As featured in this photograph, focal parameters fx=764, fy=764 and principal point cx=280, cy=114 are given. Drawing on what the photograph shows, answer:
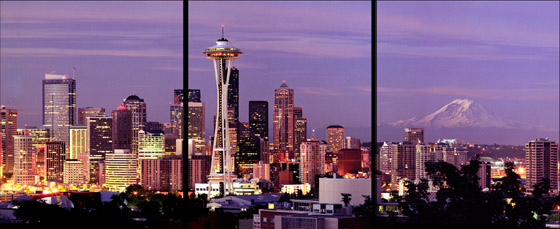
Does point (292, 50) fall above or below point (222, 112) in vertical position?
above

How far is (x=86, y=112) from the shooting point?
116 ft

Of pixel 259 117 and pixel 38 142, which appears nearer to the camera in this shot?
pixel 38 142

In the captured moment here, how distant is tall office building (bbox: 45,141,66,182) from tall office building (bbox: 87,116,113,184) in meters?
1.37

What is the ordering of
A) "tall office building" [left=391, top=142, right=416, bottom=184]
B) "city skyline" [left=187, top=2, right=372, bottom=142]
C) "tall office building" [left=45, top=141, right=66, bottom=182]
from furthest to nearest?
"city skyline" [left=187, top=2, right=372, bottom=142], "tall office building" [left=45, top=141, right=66, bottom=182], "tall office building" [left=391, top=142, right=416, bottom=184]

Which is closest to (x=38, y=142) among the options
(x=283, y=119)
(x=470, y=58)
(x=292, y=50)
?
(x=283, y=119)

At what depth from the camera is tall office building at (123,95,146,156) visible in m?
35.1

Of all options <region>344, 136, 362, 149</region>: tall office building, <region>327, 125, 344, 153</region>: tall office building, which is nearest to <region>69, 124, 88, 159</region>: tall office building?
<region>327, 125, 344, 153</region>: tall office building

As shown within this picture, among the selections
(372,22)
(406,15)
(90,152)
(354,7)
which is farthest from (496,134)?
(354,7)

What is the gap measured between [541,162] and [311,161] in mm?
17118

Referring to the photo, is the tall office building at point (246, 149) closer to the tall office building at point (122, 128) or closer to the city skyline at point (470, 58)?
the tall office building at point (122, 128)

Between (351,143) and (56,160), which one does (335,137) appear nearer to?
(351,143)

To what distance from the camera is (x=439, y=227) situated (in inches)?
102

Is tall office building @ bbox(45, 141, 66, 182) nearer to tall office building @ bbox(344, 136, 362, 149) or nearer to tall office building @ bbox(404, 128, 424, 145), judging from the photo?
tall office building @ bbox(344, 136, 362, 149)

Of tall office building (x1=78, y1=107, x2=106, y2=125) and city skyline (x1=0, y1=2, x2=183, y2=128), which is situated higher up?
city skyline (x1=0, y1=2, x2=183, y2=128)
